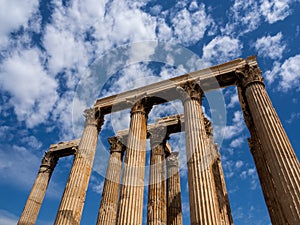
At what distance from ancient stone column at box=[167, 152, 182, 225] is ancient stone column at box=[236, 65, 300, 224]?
852cm

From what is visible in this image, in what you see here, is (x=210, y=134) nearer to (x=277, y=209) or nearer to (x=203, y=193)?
(x=277, y=209)

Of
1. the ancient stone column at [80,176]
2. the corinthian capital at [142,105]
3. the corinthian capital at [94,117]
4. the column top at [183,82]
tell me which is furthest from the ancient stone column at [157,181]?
the ancient stone column at [80,176]

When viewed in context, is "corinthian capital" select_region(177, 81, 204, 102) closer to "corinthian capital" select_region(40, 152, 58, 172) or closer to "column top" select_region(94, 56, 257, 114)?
"column top" select_region(94, 56, 257, 114)

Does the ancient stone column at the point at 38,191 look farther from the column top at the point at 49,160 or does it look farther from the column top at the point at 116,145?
the column top at the point at 116,145

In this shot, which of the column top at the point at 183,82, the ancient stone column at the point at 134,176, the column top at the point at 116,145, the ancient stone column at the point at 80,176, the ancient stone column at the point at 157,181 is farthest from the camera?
the column top at the point at 116,145

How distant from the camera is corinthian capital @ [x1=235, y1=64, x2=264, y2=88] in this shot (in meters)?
14.5

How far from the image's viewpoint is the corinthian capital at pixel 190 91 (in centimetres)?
1584

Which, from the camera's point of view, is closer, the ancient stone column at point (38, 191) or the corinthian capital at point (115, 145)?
the ancient stone column at point (38, 191)

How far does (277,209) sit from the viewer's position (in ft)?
42.5

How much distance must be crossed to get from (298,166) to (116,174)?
14138 mm

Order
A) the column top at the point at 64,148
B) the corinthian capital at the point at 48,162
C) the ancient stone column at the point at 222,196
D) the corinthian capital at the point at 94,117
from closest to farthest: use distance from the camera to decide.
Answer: the ancient stone column at the point at 222,196
the corinthian capital at the point at 94,117
the corinthian capital at the point at 48,162
the column top at the point at 64,148

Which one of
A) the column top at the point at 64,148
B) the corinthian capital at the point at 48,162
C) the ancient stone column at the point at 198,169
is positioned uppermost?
the column top at the point at 64,148

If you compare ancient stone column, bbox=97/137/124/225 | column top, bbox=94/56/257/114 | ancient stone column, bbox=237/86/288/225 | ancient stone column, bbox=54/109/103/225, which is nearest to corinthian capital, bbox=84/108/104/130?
ancient stone column, bbox=54/109/103/225

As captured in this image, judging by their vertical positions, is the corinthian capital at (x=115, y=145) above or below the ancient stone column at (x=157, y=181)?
above
